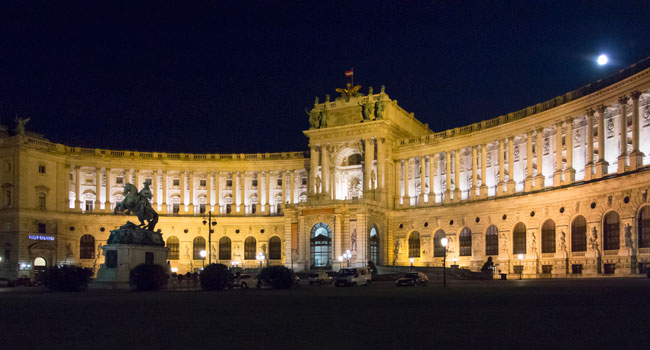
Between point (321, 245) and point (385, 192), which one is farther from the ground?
point (385, 192)

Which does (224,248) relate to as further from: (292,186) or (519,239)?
(519,239)

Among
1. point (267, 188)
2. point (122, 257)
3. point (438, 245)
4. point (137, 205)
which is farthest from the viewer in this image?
point (267, 188)

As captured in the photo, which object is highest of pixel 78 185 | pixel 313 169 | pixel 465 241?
pixel 313 169

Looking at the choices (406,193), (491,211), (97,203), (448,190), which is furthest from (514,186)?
(97,203)

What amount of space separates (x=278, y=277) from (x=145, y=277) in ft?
27.5

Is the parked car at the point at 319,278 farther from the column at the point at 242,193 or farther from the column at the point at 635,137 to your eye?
the column at the point at 242,193

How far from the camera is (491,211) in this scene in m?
72.9

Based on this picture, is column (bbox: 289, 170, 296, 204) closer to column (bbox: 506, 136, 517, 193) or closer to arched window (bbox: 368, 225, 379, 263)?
arched window (bbox: 368, 225, 379, 263)

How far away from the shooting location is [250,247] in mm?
93688

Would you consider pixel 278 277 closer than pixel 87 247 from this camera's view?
Yes

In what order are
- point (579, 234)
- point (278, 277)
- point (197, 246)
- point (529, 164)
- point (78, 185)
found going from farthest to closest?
point (197, 246) < point (78, 185) < point (529, 164) < point (579, 234) < point (278, 277)

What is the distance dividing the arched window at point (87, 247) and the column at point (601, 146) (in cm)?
6401

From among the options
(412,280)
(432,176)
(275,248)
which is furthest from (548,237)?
(275,248)

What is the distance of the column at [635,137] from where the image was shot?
54938 mm
